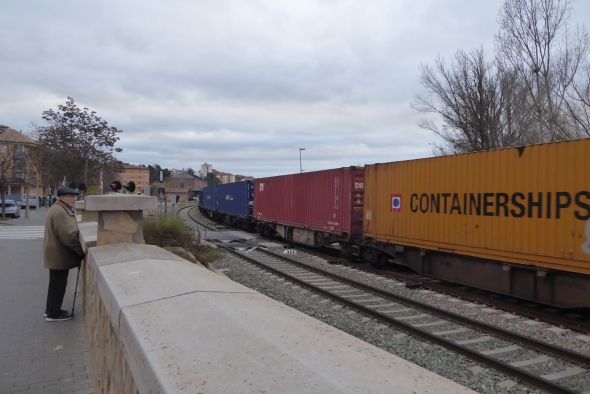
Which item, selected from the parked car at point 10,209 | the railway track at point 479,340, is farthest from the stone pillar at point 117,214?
the parked car at point 10,209

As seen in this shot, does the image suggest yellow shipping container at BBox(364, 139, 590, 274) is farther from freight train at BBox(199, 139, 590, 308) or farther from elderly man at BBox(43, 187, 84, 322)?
elderly man at BBox(43, 187, 84, 322)

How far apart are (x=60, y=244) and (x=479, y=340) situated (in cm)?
545

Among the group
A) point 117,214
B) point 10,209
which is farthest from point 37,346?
point 10,209

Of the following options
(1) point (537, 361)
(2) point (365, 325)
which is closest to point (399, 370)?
(1) point (537, 361)

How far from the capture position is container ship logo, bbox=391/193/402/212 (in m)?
12.5

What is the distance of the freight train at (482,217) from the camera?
8.05 metres

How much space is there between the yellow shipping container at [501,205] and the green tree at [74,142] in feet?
86.4

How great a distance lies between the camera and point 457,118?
95.9 ft

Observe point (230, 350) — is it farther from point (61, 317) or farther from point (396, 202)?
point (396, 202)

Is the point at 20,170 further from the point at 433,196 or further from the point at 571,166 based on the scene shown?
the point at 571,166

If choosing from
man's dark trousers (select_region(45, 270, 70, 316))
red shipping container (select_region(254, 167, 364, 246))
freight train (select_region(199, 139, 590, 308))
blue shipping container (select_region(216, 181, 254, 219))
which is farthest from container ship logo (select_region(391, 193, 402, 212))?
blue shipping container (select_region(216, 181, 254, 219))

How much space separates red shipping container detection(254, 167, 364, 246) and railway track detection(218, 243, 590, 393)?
473cm

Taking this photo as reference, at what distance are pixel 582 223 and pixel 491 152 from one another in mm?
2321

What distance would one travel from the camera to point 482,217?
9789 mm
